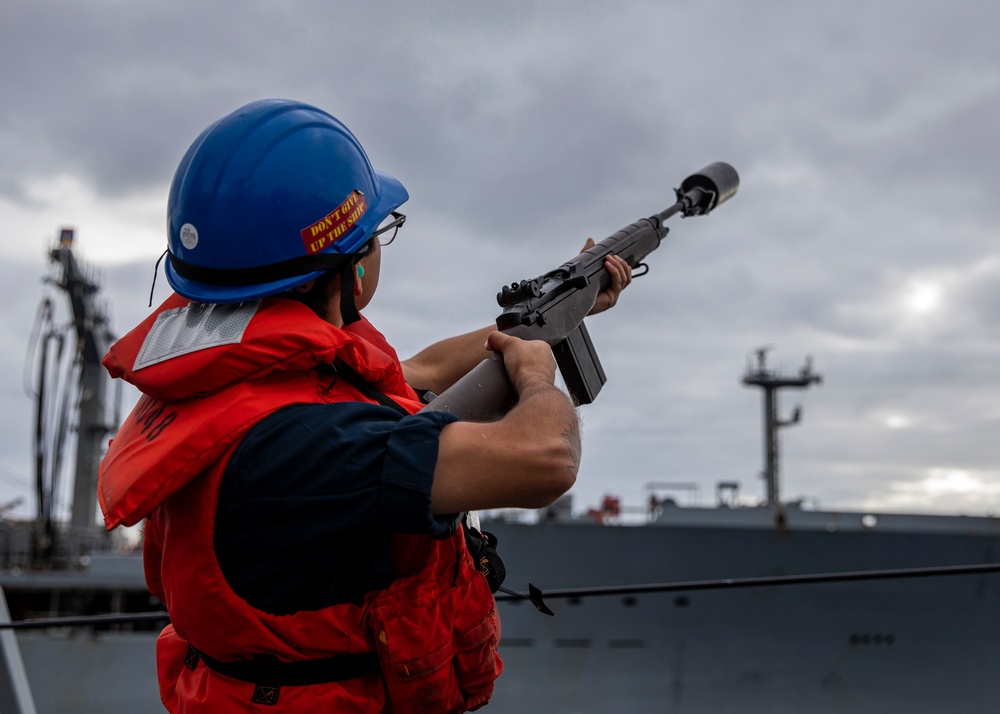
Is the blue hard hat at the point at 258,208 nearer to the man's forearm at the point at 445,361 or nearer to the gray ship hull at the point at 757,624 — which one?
the man's forearm at the point at 445,361

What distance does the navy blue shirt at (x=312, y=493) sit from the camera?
1.18 meters

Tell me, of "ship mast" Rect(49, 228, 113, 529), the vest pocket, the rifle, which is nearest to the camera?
the vest pocket

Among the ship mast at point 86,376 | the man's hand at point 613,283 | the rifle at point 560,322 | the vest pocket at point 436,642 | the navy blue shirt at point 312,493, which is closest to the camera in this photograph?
the navy blue shirt at point 312,493

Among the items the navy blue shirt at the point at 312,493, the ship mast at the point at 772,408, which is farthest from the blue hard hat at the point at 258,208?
the ship mast at the point at 772,408

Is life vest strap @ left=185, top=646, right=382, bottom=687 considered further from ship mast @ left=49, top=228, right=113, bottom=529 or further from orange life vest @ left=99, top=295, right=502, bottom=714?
ship mast @ left=49, top=228, right=113, bottom=529

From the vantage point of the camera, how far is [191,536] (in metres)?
1.24

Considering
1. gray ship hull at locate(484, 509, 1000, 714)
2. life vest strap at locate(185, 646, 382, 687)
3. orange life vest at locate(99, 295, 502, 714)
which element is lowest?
gray ship hull at locate(484, 509, 1000, 714)

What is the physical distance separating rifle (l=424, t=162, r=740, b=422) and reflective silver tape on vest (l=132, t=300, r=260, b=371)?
0.34 metres

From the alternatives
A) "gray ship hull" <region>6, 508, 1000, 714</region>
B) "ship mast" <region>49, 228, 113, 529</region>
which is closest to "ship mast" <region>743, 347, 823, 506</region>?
"gray ship hull" <region>6, 508, 1000, 714</region>

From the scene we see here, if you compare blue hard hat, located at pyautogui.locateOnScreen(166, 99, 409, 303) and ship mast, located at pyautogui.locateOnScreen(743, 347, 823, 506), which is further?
ship mast, located at pyautogui.locateOnScreen(743, 347, 823, 506)

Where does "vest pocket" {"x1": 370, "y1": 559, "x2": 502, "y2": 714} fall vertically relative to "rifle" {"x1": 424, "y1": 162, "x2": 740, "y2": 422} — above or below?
below

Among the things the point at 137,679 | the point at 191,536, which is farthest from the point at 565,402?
the point at 137,679

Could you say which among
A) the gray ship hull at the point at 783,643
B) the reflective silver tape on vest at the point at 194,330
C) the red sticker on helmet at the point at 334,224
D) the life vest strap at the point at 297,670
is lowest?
the gray ship hull at the point at 783,643

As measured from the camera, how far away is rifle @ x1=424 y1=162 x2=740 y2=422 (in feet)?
4.75
